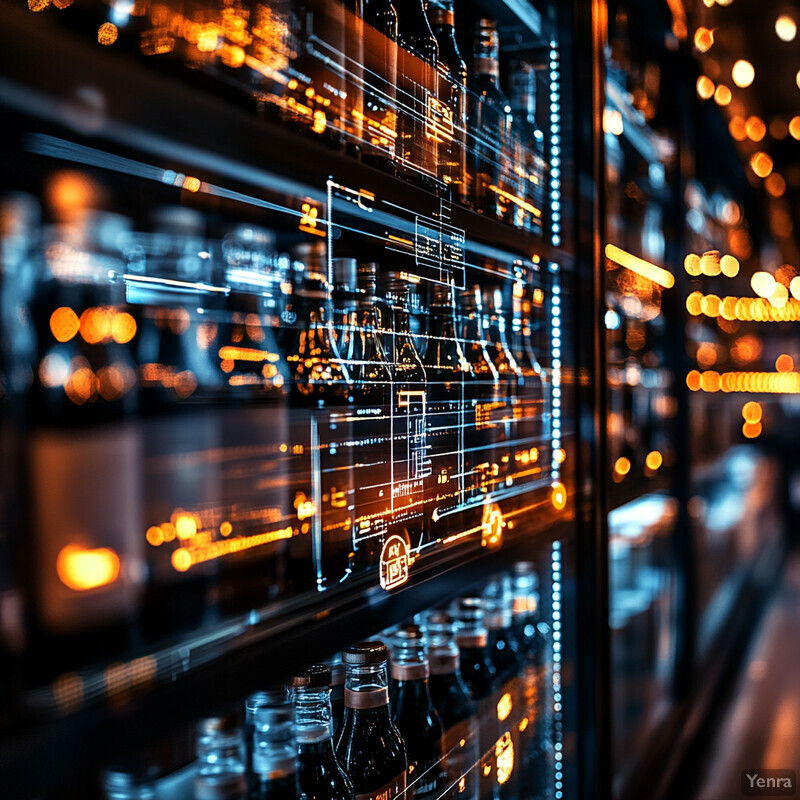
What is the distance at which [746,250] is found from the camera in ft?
17.8

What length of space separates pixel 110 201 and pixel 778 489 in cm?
650

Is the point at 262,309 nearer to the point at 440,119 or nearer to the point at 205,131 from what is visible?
the point at 440,119

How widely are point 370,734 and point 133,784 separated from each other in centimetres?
36

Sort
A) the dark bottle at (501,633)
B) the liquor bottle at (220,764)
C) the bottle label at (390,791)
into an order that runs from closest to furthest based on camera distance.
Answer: the liquor bottle at (220,764), the bottle label at (390,791), the dark bottle at (501,633)

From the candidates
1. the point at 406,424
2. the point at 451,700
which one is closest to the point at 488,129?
the point at 406,424

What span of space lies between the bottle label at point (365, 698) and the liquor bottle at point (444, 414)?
20 cm

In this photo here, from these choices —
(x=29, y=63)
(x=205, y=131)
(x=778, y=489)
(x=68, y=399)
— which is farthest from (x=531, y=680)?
(x=778, y=489)

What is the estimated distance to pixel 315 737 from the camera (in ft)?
3.14

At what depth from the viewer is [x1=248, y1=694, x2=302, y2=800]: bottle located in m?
0.85

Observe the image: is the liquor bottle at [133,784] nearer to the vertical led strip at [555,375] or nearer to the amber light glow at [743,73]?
the vertical led strip at [555,375]

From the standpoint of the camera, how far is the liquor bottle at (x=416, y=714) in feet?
3.75

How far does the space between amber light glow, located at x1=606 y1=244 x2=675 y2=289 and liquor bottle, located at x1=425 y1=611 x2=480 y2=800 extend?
89cm

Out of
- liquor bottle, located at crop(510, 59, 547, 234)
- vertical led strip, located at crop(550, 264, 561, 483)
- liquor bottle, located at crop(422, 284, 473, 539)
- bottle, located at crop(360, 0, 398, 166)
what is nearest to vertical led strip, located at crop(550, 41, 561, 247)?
liquor bottle, located at crop(510, 59, 547, 234)

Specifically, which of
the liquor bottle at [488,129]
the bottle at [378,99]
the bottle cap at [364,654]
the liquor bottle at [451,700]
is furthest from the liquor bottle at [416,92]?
the liquor bottle at [451,700]
